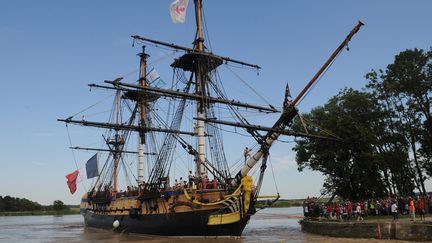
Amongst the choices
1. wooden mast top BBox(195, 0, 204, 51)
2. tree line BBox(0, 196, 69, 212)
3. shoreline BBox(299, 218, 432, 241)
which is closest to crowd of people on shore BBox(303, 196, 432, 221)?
shoreline BBox(299, 218, 432, 241)

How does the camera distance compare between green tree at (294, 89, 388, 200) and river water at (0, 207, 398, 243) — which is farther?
green tree at (294, 89, 388, 200)

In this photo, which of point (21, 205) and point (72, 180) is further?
point (21, 205)

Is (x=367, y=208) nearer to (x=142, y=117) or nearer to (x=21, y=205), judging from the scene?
(x=142, y=117)

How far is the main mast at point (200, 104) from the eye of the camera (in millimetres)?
29188

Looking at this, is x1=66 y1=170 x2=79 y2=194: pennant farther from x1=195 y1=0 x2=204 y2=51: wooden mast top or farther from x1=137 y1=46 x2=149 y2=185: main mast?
x1=195 y1=0 x2=204 y2=51: wooden mast top

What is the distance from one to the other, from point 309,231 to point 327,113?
13177 mm

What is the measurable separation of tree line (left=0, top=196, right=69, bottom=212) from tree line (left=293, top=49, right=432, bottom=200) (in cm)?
9570

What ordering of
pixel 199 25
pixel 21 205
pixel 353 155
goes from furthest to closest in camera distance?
pixel 21 205 → pixel 199 25 → pixel 353 155

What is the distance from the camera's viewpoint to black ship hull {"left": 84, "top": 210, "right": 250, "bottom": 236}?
24547 mm

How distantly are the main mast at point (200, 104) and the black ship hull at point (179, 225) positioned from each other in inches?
150

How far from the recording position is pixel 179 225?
2594cm

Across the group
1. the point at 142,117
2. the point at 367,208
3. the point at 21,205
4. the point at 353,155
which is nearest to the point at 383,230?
the point at 367,208

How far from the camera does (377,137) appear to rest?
3428 cm

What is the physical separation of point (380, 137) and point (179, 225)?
18395 millimetres
